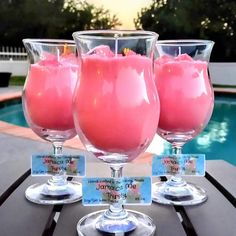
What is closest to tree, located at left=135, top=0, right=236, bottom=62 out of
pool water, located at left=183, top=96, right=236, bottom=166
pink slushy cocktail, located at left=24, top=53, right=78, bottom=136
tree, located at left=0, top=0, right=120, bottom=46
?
tree, located at left=0, top=0, right=120, bottom=46

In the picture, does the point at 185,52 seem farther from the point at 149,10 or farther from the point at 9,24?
the point at 9,24

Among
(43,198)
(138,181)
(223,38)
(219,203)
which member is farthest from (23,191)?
(223,38)

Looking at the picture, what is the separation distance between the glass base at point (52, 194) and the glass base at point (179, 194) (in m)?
0.17

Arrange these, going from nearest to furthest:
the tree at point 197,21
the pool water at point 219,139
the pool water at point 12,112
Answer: the pool water at point 219,139 → the pool water at point 12,112 → the tree at point 197,21

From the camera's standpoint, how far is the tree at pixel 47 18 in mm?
16031

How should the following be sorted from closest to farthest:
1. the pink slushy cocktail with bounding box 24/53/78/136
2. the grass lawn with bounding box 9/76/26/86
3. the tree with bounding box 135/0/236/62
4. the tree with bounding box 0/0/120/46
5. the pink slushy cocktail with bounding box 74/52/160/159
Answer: the pink slushy cocktail with bounding box 74/52/160/159 < the pink slushy cocktail with bounding box 24/53/78/136 < the grass lawn with bounding box 9/76/26/86 < the tree with bounding box 135/0/236/62 < the tree with bounding box 0/0/120/46

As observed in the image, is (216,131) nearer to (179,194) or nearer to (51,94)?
(179,194)

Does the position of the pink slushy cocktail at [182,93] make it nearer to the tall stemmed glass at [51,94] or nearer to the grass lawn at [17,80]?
the tall stemmed glass at [51,94]

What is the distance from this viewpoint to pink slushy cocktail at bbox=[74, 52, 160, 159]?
28.5 inches

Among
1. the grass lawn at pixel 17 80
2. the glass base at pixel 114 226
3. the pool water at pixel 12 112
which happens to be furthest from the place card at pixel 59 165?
the grass lawn at pixel 17 80

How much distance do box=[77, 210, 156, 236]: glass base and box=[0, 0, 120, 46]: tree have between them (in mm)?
15431

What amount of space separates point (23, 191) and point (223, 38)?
45.8 feet

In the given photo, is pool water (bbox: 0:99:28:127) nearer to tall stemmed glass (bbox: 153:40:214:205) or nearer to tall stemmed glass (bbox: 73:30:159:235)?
tall stemmed glass (bbox: 153:40:214:205)

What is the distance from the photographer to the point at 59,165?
96 centimetres
